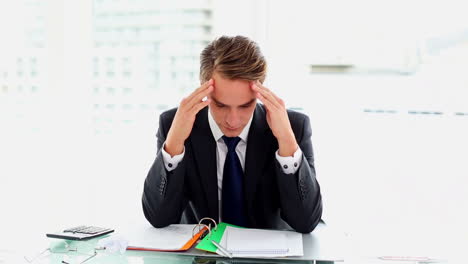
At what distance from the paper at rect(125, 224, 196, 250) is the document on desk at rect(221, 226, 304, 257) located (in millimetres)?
128

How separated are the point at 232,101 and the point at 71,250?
667 millimetres

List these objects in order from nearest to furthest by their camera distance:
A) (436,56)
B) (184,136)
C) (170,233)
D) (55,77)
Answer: (170,233), (184,136), (436,56), (55,77)

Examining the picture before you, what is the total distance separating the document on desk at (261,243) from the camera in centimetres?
122

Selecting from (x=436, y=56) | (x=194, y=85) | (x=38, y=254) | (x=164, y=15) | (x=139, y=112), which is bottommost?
(x=38, y=254)

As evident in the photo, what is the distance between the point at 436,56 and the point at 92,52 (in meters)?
2.28

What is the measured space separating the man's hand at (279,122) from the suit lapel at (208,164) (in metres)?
0.26

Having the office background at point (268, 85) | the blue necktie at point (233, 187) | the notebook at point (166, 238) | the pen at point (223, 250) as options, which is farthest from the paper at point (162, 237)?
the office background at point (268, 85)

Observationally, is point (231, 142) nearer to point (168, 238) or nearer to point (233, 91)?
point (233, 91)

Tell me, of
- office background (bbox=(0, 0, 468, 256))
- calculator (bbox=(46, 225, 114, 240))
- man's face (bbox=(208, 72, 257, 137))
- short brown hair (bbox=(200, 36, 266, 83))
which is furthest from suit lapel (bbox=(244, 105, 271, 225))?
office background (bbox=(0, 0, 468, 256))

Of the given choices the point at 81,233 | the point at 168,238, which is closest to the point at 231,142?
the point at 168,238

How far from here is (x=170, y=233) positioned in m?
1.41

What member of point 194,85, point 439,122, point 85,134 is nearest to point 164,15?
point 194,85

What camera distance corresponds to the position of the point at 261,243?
1285mm

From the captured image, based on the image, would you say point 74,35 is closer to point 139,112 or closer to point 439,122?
point 139,112
